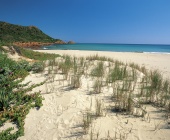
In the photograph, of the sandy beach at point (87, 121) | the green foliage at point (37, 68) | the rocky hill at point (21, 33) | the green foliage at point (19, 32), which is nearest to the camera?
the sandy beach at point (87, 121)

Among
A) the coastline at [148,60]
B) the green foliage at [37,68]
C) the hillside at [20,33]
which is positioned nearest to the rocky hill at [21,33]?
the hillside at [20,33]

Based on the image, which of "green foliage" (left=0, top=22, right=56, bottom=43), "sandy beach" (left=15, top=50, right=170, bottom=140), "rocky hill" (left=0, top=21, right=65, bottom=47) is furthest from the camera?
"green foliage" (left=0, top=22, right=56, bottom=43)

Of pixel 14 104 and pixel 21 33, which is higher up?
pixel 21 33

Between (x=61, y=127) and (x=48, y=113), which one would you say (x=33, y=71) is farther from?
(x=61, y=127)

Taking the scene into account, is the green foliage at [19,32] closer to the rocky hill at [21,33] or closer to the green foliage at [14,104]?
the rocky hill at [21,33]

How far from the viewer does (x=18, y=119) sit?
122 inches

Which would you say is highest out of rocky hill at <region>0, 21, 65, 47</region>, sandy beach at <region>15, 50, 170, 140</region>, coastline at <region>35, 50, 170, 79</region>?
rocky hill at <region>0, 21, 65, 47</region>

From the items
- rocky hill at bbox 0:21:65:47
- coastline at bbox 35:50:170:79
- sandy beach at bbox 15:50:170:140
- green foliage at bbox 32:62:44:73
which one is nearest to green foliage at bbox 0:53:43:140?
sandy beach at bbox 15:50:170:140

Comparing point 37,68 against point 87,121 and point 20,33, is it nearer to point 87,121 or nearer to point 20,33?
point 87,121

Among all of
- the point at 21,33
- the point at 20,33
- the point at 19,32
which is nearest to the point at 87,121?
the point at 20,33

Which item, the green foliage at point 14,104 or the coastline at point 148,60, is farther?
the coastline at point 148,60

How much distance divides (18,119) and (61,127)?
94 cm

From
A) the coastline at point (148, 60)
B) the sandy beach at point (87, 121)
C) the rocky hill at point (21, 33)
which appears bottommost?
the sandy beach at point (87, 121)

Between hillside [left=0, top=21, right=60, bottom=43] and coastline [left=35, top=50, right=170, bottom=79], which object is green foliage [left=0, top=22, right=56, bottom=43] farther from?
coastline [left=35, top=50, right=170, bottom=79]
